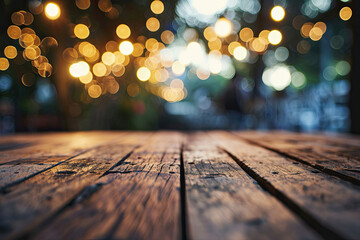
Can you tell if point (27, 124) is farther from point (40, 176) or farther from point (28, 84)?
point (40, 176)

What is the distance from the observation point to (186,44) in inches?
297

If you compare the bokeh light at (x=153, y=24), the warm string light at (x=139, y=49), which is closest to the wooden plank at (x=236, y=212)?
the warm string light at (x=139, y=49)

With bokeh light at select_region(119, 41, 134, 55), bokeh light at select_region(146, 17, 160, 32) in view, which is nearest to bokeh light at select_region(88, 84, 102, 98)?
bokeh light at select_region(119, 41, 134, 55)

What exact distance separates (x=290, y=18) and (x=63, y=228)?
9.13 meters

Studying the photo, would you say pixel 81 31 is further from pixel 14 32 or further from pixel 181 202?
pixel 181 202

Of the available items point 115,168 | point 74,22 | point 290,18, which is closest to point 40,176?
point 115,168

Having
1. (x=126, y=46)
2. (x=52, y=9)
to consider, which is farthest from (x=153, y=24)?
(x=52, y=9)

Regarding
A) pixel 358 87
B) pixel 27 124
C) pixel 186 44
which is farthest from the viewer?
pixel 186 44

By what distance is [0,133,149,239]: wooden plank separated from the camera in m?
0.50

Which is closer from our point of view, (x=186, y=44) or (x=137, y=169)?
(x=137, y=169)

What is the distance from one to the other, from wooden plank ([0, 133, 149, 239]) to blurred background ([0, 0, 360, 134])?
350cm

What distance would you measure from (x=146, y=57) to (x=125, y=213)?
7009 millimetres

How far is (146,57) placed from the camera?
284 inches

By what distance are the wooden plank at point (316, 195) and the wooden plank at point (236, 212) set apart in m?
0.03
